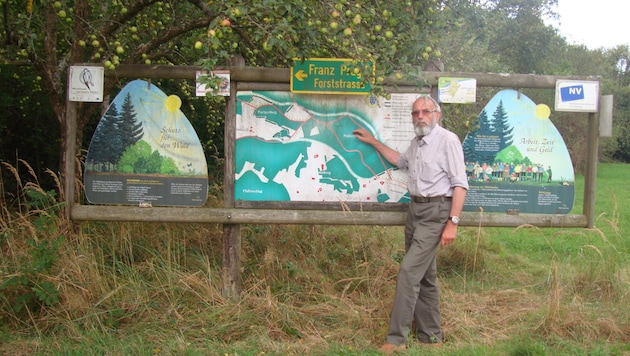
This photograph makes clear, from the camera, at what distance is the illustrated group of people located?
540 cm

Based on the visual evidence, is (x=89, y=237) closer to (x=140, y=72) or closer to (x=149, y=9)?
(x=140, y=72)

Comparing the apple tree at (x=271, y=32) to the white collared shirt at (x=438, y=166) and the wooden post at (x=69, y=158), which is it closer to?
the wooden post at (x=69, y=158)

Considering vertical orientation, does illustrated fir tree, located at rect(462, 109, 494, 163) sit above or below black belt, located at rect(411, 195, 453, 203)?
above

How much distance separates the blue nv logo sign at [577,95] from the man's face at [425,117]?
4.63 ft

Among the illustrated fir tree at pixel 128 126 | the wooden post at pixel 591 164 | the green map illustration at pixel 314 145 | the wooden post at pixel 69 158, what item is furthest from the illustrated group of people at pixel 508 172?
the wooden post at pixel 69 158

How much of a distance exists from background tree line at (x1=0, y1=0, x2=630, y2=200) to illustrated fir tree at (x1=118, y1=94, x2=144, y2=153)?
0.45 metres

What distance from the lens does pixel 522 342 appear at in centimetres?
446

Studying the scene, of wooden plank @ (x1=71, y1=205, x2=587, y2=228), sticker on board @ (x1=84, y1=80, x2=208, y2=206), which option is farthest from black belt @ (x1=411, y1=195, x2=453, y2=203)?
sticker on board @ (x1=84, y1=80, x2=208, y2=206)

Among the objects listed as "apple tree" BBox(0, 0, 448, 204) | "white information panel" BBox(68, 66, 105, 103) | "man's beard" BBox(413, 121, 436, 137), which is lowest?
"man's beard" BBox(413, 121, 436, 137)

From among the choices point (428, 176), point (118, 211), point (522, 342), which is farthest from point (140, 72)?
point (522, 342)

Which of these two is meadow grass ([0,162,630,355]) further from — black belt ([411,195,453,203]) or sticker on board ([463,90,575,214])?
black belt ([411,195,453,203])

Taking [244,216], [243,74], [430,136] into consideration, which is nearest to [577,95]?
[430,136]

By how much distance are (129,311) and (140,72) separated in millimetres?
2103

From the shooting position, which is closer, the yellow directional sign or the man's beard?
the man's beard
